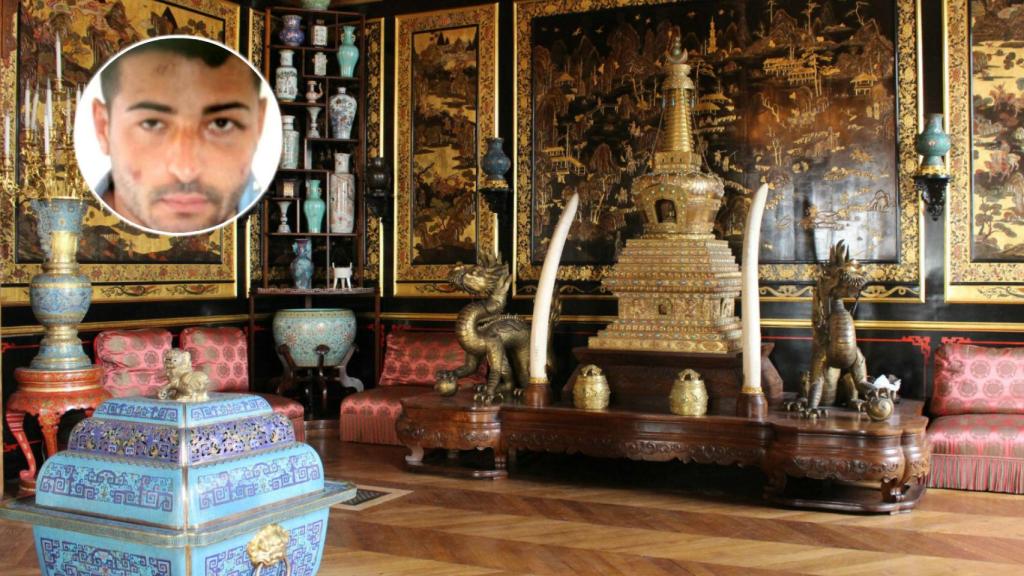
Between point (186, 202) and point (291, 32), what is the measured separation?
1.61 meters

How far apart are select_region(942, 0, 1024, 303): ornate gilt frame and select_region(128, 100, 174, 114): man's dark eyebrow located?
5.30 metres

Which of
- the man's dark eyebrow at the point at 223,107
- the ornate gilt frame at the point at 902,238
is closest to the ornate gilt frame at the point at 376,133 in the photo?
the man's dark eyebrow at the point at 223,107

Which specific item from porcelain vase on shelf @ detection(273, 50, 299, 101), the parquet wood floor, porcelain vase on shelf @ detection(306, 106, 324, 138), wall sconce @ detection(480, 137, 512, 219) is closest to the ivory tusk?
the parquet wood floor

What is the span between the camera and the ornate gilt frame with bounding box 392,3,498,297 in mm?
8188

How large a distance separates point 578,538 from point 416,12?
4955mm

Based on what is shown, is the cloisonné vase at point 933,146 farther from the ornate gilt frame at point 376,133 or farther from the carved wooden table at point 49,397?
the carved wooden table at point 49,397

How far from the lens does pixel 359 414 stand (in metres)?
7.57

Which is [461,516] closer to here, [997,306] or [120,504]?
[120,504]

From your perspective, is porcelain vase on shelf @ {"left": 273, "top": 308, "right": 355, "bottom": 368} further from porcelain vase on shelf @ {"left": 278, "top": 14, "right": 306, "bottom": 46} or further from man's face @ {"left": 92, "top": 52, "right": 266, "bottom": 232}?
porcelain vase on shelf @ {"left": 278, "top": 14, "right": 306, "bottom": 46}

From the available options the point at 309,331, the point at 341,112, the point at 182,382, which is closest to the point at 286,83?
the point at 341,112

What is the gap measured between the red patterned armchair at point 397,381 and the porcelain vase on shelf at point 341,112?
165 cm

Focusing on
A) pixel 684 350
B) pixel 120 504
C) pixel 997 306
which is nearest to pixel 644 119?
pixel 684 350

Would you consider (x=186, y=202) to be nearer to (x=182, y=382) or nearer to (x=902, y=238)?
(x=182, y=382)

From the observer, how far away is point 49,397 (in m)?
5.80
